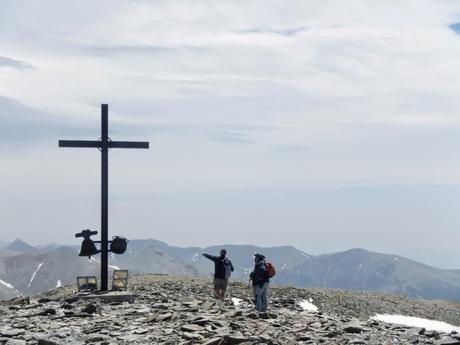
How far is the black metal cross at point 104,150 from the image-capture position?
91.3ft

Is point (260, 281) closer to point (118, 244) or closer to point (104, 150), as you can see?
point (118, 244)

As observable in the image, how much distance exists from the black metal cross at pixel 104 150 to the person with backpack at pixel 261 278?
622 cm

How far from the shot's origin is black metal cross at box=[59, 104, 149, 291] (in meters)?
27.8

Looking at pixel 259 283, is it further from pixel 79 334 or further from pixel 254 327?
pixel 79 334

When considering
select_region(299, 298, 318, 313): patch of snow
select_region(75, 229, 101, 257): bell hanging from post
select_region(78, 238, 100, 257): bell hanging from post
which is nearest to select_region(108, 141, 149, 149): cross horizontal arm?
select_region(75, 229, 101, 257): bell hanging from post

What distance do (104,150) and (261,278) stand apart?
859 centimetres

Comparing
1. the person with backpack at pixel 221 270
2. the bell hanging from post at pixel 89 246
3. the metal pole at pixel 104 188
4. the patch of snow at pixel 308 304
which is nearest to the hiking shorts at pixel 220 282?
the person with backpack at pixel 221 270

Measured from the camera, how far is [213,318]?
834 inches

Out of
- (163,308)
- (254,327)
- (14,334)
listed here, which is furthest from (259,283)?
(14,334)

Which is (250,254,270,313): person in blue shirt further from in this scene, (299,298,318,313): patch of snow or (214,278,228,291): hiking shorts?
(299,298,318,313): patch of snow

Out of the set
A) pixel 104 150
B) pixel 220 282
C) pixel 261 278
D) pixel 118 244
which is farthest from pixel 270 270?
pixel 104 150

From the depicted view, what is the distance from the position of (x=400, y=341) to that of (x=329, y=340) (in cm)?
259

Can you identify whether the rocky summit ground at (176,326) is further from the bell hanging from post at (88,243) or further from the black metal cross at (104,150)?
the black metal cross at (104,150)

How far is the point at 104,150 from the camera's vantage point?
92.6 ft
